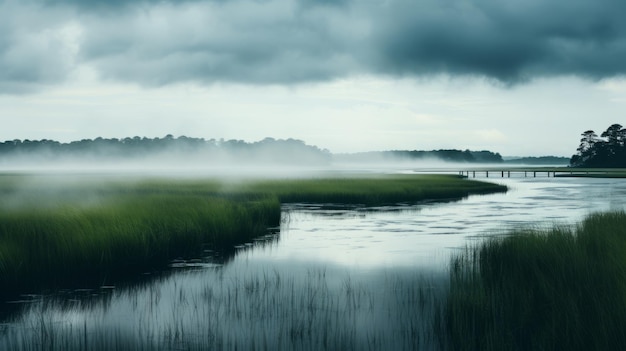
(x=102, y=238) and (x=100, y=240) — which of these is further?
(x=102, y=238)

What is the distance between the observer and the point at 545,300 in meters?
11.2

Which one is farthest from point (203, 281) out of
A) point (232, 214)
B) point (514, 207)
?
point (514, 207)

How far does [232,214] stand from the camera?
25.9 metres

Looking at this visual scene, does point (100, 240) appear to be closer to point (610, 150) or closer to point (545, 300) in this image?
point (545, 300)

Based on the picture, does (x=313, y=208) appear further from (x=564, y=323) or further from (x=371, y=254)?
(x=564, y=323)

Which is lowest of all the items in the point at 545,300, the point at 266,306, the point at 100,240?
the point at 266,306

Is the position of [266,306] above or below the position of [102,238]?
below

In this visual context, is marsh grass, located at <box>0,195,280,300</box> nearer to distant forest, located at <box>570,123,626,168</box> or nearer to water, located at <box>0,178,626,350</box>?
water, located at <box>0,178,626,350</box>

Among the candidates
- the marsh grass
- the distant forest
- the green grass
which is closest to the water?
the green grass

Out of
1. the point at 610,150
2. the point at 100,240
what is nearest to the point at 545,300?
the point at 100,240

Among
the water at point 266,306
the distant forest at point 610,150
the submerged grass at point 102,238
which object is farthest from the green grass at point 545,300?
the distant forest at point 610,150

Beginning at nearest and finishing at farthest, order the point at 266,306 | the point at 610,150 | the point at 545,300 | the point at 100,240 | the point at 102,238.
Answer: the point at 545,300
the point at 266,306
the point at 100,240
the point at 102,238
the point at 610,150

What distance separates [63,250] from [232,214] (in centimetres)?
1075

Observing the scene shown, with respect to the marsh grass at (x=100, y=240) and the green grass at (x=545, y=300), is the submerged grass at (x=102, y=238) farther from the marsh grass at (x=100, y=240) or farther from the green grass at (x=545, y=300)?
the green grass at (x=545, y=300)
